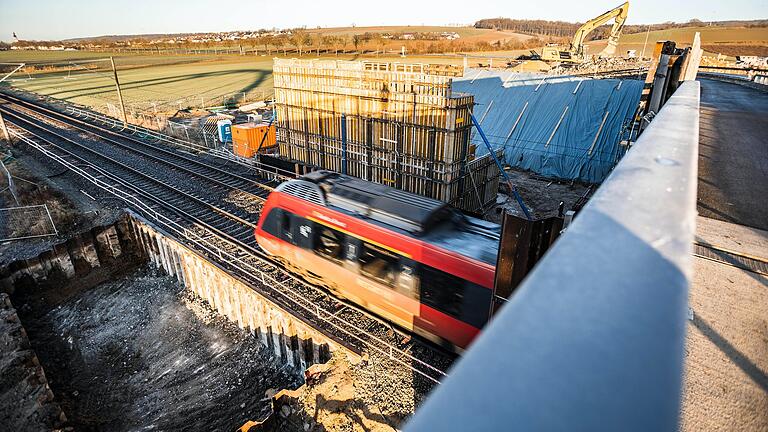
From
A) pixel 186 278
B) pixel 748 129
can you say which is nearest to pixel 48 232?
pixel 186 278

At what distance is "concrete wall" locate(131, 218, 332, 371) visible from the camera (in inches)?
416

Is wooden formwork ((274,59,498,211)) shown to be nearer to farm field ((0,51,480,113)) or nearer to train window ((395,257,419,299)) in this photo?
train window ((395,257,419,299))

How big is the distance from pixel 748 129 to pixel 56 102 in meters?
63.9

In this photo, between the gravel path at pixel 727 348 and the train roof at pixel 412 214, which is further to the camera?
the train roof at pixel 412 214

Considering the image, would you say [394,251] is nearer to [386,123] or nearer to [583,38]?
[386,123]

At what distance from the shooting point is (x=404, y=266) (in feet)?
29.0

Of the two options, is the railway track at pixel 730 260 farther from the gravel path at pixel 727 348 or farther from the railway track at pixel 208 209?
the railway track at pixel 208 209

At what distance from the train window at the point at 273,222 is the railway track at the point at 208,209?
125cm

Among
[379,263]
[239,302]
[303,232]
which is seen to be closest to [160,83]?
[239,302]

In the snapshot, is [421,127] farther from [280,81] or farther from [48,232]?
[48,232]

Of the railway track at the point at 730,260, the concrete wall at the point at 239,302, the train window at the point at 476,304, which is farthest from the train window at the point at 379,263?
the railway track at the point at 730,260

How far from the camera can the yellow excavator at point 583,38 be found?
120ft

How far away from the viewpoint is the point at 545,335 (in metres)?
1.13

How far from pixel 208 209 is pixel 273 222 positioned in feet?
23.4
